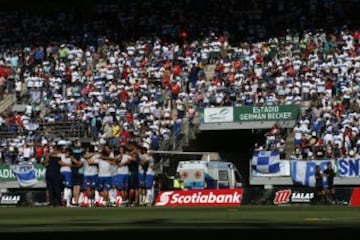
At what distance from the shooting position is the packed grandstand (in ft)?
115

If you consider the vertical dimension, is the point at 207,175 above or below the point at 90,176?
below

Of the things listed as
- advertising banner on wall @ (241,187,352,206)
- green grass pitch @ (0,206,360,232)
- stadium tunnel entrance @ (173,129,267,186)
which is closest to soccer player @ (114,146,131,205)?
advertising banner on wall @ (241,187,352,206)

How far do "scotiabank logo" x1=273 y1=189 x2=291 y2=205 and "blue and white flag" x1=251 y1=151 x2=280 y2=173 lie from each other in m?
4.24

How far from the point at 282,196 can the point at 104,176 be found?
5431 millimetres

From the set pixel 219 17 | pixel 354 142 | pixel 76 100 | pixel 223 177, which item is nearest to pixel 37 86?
pixel 76 100

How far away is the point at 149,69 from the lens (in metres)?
40.8

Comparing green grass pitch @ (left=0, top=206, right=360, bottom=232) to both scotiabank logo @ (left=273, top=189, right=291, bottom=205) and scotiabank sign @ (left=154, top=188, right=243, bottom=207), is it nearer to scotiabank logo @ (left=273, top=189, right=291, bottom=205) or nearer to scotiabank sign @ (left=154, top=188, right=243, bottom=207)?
scotiabank sign @ (left=154, top=188, right=243, bottom=207)

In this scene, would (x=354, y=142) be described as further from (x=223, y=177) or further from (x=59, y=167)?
(x=59, y=167)

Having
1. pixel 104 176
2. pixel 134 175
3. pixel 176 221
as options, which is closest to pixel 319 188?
pixel 134 175

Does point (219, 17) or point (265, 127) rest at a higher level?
point (219, 17)

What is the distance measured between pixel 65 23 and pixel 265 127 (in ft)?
46.9

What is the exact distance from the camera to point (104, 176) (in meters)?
26.4

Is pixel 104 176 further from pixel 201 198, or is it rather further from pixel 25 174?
pixel 25 174

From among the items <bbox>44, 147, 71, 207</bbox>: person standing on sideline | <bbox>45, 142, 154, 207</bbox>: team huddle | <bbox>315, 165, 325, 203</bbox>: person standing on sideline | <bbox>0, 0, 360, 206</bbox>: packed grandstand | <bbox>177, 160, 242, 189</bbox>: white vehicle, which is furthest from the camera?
<bbox>0, 0, 360, 206</bbox>: packed grandstand
